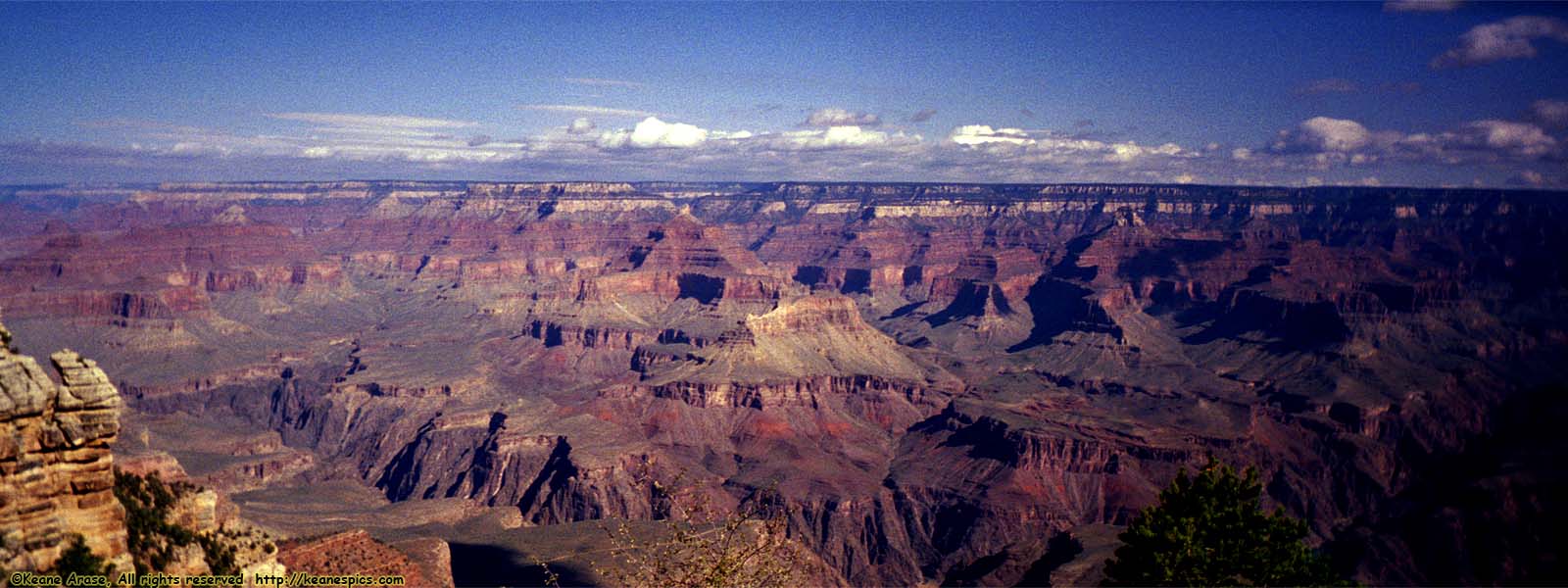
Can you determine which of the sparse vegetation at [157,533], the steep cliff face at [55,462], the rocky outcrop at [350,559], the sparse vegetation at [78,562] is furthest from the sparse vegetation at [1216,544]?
the rocky outcrop at [350,559]

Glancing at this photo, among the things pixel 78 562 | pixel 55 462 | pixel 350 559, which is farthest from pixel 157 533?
pixel 350 559

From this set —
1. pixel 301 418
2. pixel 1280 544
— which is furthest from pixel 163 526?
pixel 301 418

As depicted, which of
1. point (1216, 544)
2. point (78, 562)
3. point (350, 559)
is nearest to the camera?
point (78, 562)

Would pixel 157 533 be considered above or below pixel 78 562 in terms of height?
below

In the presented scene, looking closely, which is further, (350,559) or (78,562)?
(350,559)

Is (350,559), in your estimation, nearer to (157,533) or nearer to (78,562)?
(157,533)

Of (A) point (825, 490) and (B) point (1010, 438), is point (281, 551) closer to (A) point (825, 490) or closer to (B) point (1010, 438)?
(A) point (825, 490)

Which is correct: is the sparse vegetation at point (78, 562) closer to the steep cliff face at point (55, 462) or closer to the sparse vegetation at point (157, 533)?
the steep cliff face at point (55, 462)

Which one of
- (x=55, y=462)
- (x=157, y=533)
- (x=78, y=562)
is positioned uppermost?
(x=55, y=462)

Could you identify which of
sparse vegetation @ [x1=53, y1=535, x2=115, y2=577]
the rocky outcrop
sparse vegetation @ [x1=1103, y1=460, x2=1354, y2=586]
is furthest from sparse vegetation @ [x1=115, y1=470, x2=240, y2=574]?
sparse vegetation @ [x1=1103, y1=460, x2=1354, y2=586]
